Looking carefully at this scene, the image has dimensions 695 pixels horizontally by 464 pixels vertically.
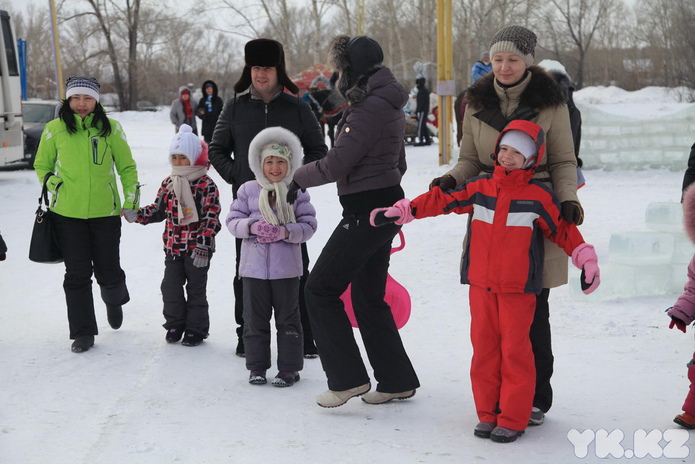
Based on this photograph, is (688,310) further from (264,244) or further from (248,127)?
(248,127)

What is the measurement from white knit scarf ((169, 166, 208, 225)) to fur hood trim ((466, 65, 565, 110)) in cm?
218

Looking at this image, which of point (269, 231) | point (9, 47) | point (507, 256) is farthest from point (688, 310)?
point (9, 47)

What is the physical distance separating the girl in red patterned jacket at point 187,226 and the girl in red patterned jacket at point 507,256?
1952mm

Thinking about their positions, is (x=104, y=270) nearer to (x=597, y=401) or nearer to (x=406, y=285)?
(x=406, y=285)

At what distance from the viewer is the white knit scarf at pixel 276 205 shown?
4898 millimetres

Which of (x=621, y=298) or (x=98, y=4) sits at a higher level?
(x=98, y=4)

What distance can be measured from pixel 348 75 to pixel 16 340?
3.14 metres

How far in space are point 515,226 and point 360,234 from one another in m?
0.80

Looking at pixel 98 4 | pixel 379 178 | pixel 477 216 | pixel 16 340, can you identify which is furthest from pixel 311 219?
pixel 98 4

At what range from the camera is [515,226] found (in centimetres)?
392

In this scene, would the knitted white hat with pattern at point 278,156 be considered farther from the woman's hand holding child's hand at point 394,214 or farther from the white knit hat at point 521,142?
the white knit hat at point 521,142

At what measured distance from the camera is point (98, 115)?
5672mm

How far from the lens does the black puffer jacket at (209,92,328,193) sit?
5281 mm

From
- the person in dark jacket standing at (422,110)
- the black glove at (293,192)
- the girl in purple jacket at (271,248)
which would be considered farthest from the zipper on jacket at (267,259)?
the person in dark jacket standing at (422,110)
